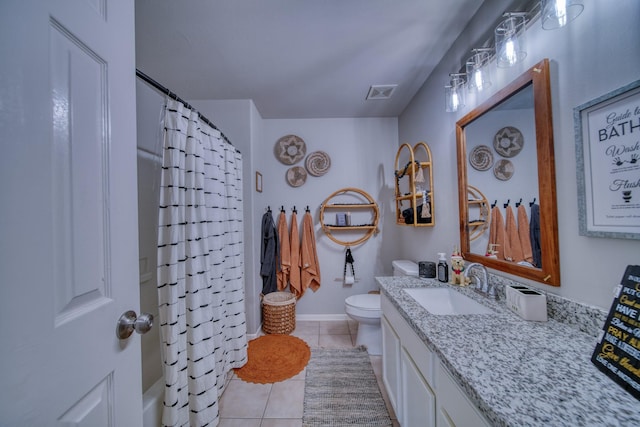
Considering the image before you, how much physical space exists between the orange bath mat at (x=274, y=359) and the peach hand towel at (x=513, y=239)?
166 centimetres

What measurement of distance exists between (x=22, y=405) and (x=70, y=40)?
0.74 metres

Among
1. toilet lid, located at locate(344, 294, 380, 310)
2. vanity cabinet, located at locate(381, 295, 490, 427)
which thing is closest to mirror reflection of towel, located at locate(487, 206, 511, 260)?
vanity cabinet, located at locate(381, 295, 490, 427)

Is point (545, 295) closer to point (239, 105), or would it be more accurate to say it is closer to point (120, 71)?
point (120, 71)

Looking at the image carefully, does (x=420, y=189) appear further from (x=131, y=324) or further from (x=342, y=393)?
(x=131, y=324)

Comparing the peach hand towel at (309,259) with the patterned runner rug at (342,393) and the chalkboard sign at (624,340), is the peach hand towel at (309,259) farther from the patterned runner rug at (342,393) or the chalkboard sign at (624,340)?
the chalkboard sign at (624,340)

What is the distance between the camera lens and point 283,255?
2629 mm

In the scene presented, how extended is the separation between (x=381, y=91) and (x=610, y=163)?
179 centimetres

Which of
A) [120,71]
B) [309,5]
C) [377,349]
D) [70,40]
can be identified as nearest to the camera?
[70,40]

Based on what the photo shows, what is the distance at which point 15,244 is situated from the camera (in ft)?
1.33

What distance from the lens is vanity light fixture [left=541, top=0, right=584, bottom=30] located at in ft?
2.68

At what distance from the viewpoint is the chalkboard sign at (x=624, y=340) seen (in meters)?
0.58

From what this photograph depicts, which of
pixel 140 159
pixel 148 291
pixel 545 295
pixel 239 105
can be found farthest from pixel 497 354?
pixel 239 105

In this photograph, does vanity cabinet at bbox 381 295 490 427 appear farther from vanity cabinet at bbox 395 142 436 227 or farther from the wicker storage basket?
the wicker storage basket

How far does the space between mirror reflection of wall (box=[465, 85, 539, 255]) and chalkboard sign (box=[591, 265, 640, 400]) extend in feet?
1.47
